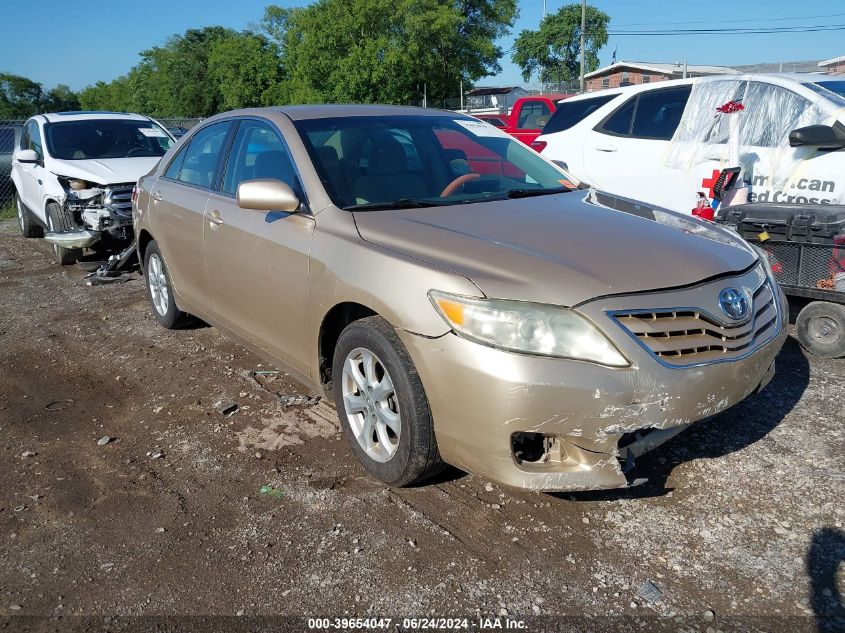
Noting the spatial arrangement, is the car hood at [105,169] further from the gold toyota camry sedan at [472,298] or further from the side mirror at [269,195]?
the side mirror at [269,195]

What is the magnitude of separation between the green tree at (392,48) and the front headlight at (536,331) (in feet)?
163

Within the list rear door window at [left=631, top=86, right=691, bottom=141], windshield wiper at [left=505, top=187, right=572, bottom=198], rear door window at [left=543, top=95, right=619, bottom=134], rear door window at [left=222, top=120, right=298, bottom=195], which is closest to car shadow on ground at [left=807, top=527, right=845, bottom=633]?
windshield wiper at [left=505, top=187, right=572, bottom=198]

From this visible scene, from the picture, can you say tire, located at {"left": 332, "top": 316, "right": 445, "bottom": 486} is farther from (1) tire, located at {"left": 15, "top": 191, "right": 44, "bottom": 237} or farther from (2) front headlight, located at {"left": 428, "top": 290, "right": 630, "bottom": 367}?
(1) tire, located at {"left": 15, "top": 191, "right": 44, "bottom": 237}

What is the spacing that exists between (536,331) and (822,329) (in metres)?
→ 3.10

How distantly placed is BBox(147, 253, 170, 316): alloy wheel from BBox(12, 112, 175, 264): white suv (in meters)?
2.32

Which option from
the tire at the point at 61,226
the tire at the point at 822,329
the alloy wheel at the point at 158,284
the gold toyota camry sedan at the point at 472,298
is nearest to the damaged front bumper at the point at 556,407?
the gold toyota camry sedan at the point at 472,298

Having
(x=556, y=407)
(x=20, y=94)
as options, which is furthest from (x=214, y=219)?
(x=20, y=94)

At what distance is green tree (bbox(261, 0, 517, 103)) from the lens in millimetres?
51500

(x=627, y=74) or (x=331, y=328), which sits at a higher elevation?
(x=627, y=74)

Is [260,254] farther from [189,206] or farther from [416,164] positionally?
[189,206]

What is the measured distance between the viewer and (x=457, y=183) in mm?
3789

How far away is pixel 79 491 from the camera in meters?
3.29

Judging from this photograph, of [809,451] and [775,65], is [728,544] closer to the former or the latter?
[809,451]

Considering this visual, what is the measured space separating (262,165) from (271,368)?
4.87ft
